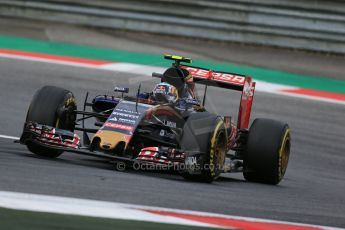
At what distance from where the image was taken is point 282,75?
19.2m

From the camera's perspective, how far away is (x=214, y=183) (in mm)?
10344

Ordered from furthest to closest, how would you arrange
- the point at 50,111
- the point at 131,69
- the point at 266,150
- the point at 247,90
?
the point at 131,69, the point at 247,90, the point at 266,150, the point at 50,111

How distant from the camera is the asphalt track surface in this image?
8.32 metres

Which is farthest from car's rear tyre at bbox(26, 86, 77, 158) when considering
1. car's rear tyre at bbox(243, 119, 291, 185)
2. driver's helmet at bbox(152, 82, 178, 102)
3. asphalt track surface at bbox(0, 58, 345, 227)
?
car's rear tyre at bbox(243, 119, 291, 185)

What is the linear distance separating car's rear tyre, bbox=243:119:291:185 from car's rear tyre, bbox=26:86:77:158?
1.95 meters

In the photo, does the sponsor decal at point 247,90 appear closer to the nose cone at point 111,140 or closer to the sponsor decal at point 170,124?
the sponsor decal at point 170,124

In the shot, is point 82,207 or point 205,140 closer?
point 82,207

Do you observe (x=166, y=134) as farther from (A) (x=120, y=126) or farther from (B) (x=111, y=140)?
(B) (x=111, y=140)

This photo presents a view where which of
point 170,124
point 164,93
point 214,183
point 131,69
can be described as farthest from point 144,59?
point 214,183

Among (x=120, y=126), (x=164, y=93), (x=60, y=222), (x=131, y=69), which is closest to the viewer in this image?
(x=60, y=222)

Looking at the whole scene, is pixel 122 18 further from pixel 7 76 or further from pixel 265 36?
pixel 7 76

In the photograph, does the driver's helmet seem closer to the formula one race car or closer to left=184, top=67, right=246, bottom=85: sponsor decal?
the formula one race car

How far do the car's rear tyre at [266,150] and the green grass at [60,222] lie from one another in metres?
3.82

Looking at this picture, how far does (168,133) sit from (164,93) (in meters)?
0.57
